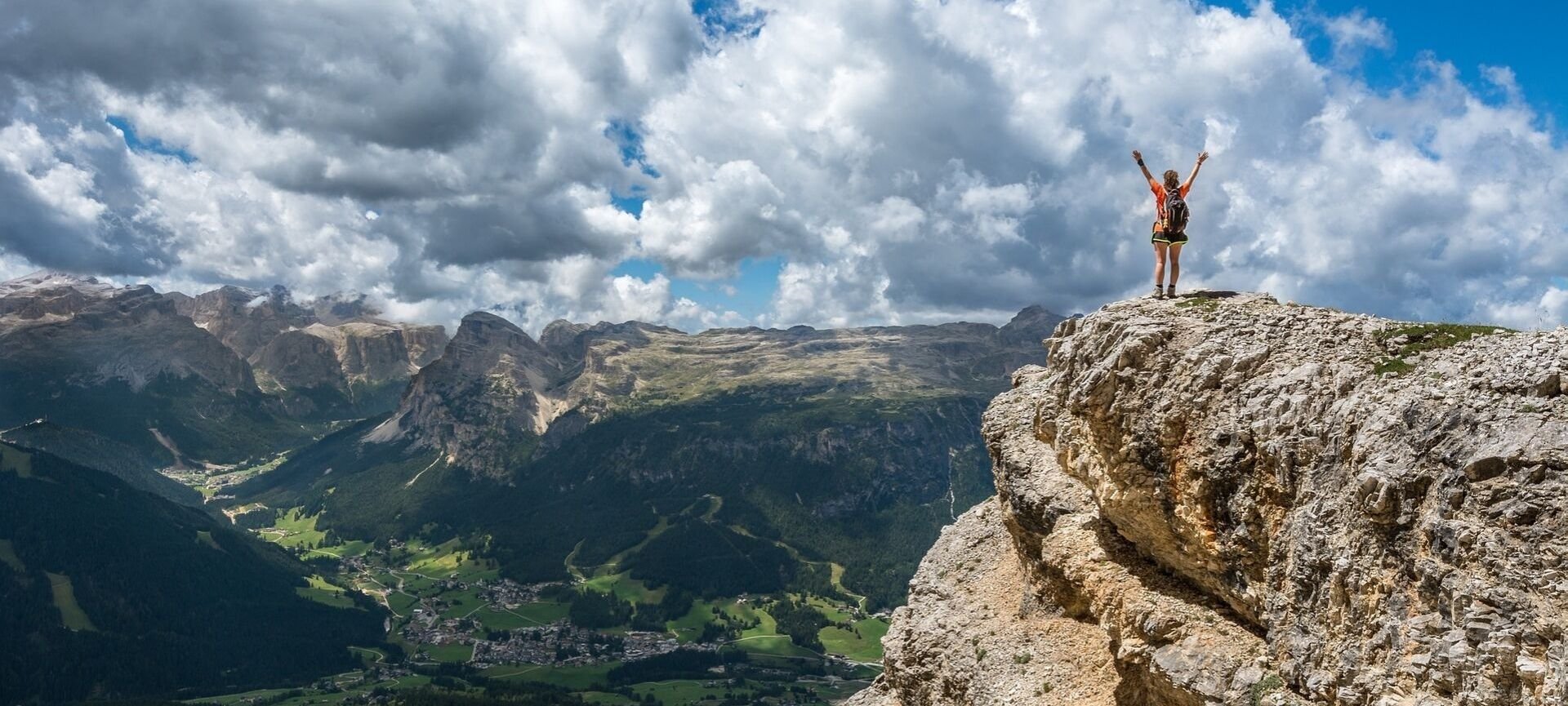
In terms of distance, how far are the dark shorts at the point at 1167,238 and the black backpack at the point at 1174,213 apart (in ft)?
0.37

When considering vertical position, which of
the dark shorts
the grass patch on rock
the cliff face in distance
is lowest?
the cliff face in distance

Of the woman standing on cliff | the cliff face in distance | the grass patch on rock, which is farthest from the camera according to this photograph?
the woman standing on cliff

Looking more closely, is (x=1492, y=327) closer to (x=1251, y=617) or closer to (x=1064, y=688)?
(x=1251, y=617)

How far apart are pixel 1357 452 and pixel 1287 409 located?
2725 mm

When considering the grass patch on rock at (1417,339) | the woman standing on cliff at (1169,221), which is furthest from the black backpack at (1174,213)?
the grass patch on rock at (1417,339)

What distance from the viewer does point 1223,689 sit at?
70.9 ft

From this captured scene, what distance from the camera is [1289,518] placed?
20.4 metres

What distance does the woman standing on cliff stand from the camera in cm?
2791

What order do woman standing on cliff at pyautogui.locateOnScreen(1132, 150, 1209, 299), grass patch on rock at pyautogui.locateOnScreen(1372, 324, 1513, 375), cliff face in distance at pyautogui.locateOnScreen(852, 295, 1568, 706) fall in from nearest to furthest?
cliff face in distance at pyautogui.locateOnScreen(852, 295, 1568, 706) < grass patch on rock at pyautogui.locateOnScreen(1372, 324, 1513, 375) < woman standing on cliff at pyautogui.locateOnScreen(1132, 150, 1209, 299)

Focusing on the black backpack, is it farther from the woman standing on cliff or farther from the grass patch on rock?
the grass patch on rock

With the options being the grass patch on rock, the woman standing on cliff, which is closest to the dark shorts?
the woman standing on cliff

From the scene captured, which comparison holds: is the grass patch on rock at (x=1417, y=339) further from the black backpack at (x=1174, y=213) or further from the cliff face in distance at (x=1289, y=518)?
the black backpack at (x=1174, y=213)

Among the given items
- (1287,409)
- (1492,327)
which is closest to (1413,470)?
(1287,409)

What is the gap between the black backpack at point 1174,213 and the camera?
28000 millimetres
